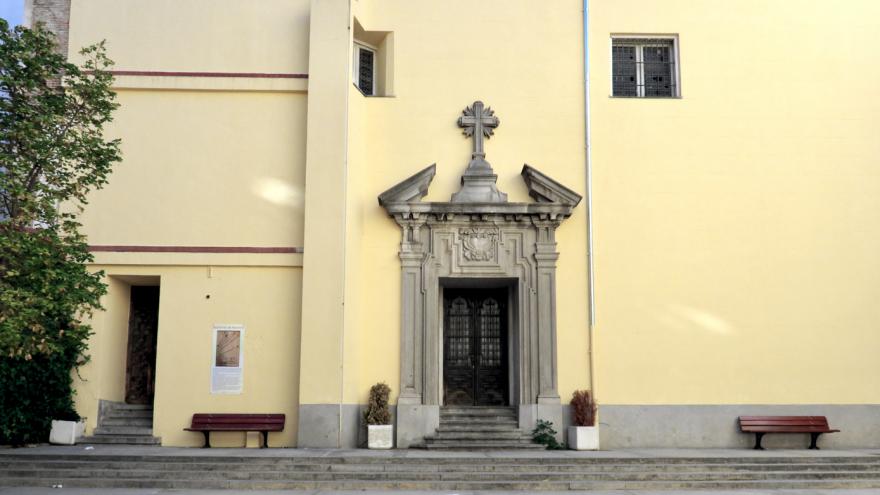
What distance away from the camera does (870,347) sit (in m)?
16.6

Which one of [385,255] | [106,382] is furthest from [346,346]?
[106,382]

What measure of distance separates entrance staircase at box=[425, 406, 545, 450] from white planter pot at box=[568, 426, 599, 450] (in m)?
0.62

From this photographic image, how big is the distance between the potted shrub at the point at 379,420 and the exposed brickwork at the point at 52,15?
901cm

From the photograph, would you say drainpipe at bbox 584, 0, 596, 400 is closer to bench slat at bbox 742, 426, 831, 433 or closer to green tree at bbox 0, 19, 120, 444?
bench slat at bbox 742, 426, 831, 433

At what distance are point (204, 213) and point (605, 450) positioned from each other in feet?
28.7

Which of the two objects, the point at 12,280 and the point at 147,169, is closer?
the point at 12,280

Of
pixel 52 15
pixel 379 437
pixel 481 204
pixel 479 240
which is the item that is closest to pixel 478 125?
pixel 481 204

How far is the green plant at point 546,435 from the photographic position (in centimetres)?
1577

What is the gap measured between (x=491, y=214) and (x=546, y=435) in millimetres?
4281

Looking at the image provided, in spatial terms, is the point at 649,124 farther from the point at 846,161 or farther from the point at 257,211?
the point at 257,211

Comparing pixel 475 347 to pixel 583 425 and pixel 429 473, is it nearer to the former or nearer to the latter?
pixel 583 425

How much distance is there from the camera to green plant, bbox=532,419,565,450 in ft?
51.7

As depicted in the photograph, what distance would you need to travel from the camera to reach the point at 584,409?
15.9 m

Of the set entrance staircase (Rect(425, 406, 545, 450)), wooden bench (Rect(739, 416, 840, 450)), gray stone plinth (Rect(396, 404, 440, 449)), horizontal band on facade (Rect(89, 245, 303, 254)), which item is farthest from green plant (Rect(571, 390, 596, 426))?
horizontal band on facade (Rect(89, 245, 303, 254))
